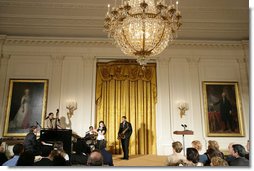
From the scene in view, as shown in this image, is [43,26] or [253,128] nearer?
[253,128]

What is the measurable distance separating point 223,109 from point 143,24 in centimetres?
629

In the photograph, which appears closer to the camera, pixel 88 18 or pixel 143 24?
pixel 143 24

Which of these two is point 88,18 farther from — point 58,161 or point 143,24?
point 58,161

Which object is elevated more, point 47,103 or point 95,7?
point 95,7

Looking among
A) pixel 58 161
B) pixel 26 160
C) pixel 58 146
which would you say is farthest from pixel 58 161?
pixel 58 146

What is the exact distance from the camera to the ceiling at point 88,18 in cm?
803

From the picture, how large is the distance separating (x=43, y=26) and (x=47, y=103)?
2831mm

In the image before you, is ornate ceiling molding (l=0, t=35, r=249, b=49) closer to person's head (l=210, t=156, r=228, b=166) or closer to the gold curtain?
the gold curtain

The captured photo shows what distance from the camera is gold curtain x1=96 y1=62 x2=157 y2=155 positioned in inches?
372

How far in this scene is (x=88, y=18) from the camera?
345 inches

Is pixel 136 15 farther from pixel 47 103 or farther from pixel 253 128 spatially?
pixel 47 103

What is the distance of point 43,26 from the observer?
922 centimetres

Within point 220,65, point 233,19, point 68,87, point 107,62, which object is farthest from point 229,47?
point 68,87

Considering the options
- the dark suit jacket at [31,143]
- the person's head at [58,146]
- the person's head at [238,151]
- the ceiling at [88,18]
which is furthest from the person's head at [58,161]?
the ceiling at [88,18]
